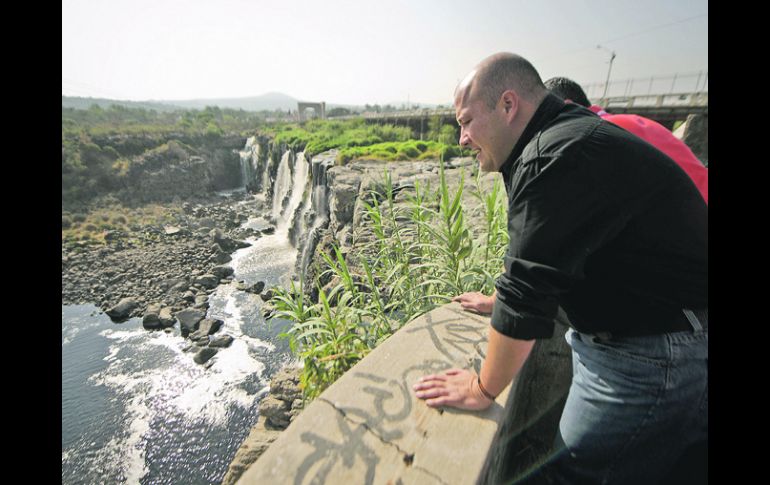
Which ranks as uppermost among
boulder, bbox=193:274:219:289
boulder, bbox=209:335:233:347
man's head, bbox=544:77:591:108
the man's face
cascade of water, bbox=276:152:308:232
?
man's head, bbox=544:77:591:108

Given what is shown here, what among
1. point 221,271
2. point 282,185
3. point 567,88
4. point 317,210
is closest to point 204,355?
point 317,210

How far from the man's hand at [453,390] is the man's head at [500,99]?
0.98 m

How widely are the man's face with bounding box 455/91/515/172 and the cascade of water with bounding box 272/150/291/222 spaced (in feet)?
75.5

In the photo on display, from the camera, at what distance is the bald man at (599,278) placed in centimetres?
110

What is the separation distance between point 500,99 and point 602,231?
0.67 metres

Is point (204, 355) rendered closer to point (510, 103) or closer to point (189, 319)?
point (189, 319)

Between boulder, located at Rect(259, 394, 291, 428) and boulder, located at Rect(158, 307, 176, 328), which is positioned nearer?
boulder, located at Rect(259, 394, 291, 428)

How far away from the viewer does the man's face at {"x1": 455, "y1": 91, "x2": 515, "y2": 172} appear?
1.39m

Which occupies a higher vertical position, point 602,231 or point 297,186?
point 602,231

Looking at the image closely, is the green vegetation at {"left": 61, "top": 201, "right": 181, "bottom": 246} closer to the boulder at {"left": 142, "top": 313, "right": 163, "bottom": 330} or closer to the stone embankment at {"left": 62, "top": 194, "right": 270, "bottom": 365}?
the stone embankment at {"left": 62, "top": 194, "right": 270, "bottom": 365}

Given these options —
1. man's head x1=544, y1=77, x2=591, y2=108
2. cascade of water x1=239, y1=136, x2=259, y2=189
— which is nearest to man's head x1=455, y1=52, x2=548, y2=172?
man's head x1=544, y1=77, x2=591, y2=108

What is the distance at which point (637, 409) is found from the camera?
49.1 inches

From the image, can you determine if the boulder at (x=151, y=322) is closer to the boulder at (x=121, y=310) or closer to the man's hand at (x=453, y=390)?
the boulder at (x=121, y=310)
